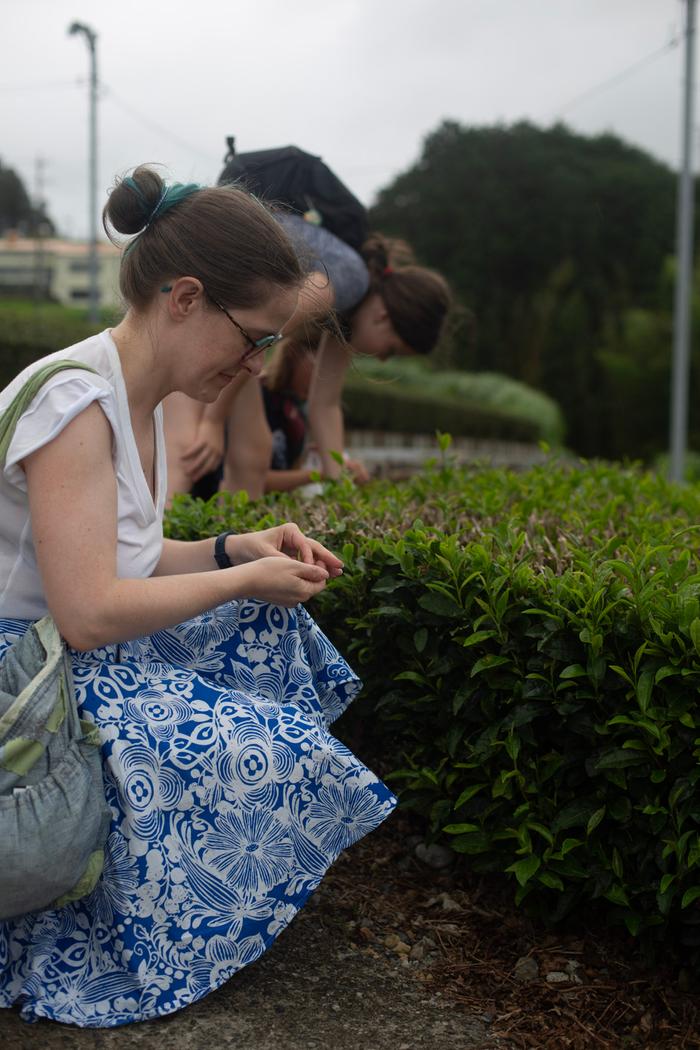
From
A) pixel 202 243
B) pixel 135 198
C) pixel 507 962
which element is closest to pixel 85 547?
pixel 202 243

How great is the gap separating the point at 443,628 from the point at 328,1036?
94 centimetres

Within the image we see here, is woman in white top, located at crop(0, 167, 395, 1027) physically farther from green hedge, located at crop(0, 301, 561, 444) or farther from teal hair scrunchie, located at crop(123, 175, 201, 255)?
green hedge, located at crop(0, 301, 561, 444)

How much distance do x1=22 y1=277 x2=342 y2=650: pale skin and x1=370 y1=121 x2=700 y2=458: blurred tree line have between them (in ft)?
133

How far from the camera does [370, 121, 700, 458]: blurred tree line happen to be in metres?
44.2

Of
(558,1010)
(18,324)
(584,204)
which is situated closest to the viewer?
(558,1010)

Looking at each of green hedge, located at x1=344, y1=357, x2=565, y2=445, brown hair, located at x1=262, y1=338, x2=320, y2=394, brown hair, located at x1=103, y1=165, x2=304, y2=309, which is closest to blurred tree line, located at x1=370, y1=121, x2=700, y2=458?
green hedge, located at x1=344, y1=357, x2=565, y2=445

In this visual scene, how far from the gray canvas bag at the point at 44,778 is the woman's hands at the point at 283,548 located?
54 centimetres

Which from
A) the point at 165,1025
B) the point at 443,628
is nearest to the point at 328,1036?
the point at 165,1025

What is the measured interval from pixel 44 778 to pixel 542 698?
42.4 inches

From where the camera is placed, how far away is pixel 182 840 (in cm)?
208

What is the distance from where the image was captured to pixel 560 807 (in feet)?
7.90

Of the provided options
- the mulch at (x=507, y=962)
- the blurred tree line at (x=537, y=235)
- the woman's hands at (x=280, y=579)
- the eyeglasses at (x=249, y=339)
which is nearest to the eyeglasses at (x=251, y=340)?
the eyeglasses at (x=249, y=339)

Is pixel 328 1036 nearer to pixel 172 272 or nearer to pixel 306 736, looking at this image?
pixel 306 736

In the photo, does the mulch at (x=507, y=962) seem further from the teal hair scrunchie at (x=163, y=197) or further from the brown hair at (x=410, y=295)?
the brown hair at (x=410, y=295)
